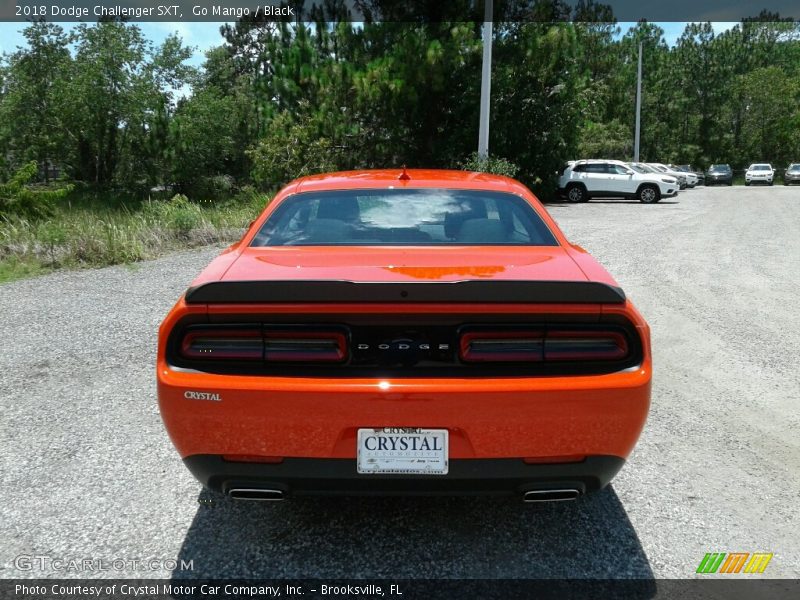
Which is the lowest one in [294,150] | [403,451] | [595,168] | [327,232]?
[403,451]

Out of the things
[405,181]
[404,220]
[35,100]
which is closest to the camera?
[404,220]

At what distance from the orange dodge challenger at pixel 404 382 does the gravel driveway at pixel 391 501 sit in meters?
0.42

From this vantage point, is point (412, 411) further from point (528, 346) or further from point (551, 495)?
point (551, 495)

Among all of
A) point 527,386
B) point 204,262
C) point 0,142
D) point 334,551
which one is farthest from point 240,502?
point 0,142

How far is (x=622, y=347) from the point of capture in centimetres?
258

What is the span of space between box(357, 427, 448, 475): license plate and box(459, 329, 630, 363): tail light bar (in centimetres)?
32

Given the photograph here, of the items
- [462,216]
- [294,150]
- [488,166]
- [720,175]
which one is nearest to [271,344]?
[462,216]

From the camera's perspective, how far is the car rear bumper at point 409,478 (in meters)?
2.51

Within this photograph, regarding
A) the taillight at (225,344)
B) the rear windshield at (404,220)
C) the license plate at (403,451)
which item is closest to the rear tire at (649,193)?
the rear windshield at (404,220)

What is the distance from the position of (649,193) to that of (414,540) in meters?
25.1

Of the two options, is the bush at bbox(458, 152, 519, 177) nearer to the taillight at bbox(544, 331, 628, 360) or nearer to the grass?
the grass

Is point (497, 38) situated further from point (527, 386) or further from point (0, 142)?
point (0, 142)

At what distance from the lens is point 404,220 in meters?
3.60

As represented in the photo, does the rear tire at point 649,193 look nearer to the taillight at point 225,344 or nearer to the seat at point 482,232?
the seat at point 482,232
